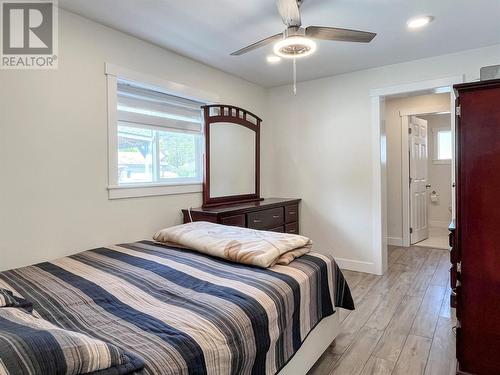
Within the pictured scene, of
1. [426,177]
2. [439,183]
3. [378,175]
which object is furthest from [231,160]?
[439,183]

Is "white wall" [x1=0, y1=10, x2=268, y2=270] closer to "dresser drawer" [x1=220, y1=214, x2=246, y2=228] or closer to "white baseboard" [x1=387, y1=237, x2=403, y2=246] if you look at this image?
"dresser drawer" [x1=220, y1=214, x2=246, y2=228]

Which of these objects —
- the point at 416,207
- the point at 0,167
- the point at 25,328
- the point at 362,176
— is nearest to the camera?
the point at 25,328

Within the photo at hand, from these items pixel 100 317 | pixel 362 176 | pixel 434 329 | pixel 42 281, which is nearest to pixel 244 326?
pixel 100 317

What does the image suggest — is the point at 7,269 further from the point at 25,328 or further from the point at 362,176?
the point at 362,176

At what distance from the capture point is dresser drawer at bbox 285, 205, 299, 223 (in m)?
3.97

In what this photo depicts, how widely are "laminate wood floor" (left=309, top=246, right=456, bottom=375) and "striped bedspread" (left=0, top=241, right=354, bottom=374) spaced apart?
36 cm

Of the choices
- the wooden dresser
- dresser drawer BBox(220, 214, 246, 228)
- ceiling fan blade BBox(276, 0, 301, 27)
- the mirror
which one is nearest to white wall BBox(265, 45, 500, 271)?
the wooden dresser

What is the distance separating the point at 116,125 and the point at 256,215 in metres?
1.65

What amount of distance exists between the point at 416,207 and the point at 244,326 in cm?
492

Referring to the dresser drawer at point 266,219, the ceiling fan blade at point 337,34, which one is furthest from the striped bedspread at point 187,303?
the ceiling fan blade at point 337,34

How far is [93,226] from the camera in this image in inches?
98.5

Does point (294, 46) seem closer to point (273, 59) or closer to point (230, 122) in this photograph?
point (273, 59)

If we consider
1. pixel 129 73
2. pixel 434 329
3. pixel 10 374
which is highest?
pixel 129 73

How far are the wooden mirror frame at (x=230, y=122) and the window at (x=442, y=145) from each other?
4286mm
